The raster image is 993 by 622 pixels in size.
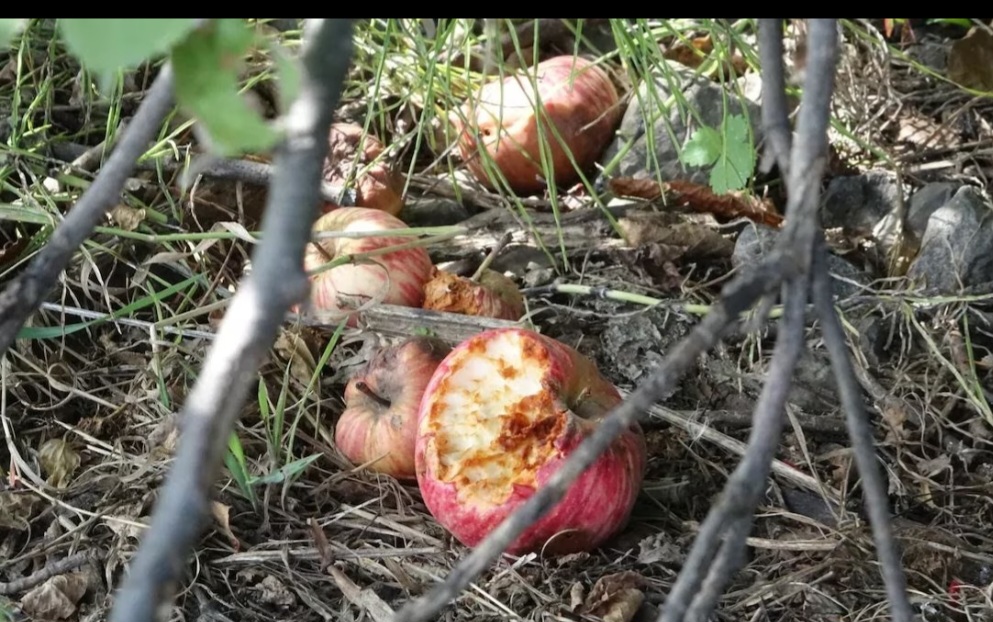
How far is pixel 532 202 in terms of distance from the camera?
2.51m

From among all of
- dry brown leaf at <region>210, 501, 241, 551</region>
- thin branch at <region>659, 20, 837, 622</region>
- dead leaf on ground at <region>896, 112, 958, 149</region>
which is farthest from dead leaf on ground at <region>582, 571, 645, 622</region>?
dead leaf on ground at <region>896, 112, 958, 149</region>

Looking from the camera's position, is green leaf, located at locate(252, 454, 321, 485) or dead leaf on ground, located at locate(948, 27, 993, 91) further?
dead leaf on ground, located at locate(948, 27, 993, 91)

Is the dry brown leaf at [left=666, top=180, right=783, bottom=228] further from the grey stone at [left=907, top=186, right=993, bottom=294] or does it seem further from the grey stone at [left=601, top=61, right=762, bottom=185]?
the grey stone at [left=907, top=186, right=993, bottom=294]

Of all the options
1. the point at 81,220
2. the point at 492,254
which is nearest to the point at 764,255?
the point at 492,254

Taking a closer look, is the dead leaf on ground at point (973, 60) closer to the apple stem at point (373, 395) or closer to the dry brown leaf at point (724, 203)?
the dry brown leaf at point (724, 203)

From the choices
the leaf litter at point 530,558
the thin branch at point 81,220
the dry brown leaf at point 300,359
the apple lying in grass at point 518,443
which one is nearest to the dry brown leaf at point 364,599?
the leaf litter at point 530,558

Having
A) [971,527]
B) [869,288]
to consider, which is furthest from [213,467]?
[869,288]

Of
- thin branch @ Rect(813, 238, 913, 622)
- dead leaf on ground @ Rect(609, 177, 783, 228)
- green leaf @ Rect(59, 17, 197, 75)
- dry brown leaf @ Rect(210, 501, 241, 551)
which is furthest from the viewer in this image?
dead leaf on ground @ Rect(609, 177, 783, 228)

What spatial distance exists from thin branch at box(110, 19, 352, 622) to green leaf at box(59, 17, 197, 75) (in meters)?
0.09

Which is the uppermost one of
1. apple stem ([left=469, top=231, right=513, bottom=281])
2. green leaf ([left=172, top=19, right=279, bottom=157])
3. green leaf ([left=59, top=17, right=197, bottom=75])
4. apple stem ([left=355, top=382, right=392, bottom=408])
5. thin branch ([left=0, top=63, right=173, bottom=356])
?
green leaf ([left=59, top=17, right=197, bottom=75])

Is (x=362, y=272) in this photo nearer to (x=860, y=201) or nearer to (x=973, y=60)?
(x=860, y=201)

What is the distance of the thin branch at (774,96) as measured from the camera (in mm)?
932

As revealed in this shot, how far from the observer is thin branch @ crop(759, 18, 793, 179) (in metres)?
0.93
